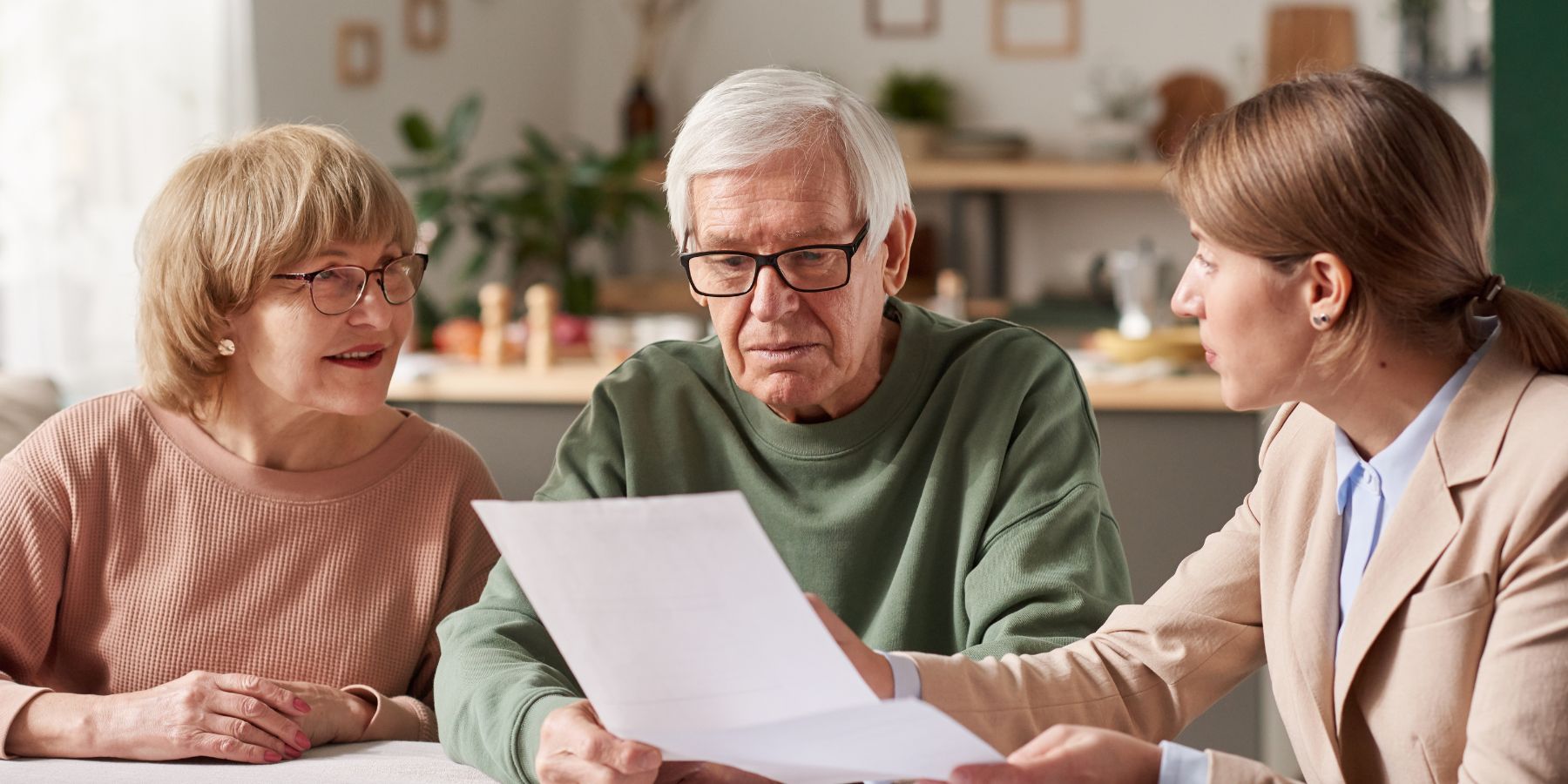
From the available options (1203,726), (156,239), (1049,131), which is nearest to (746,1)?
(1049,131)

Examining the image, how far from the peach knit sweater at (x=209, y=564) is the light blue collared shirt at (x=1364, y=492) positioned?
855 millimetres

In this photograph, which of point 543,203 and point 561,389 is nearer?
point 561,389

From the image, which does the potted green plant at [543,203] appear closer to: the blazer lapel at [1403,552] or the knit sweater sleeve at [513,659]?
the knit sweater sleeve at [513,659]

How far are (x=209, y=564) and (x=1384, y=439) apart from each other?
1.22m

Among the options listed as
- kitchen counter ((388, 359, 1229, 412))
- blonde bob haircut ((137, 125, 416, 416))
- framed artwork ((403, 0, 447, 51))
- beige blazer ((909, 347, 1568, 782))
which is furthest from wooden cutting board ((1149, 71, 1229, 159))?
beige blazer ((909, 347, 1568, 782))

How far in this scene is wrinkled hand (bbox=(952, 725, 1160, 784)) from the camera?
3.63 ft

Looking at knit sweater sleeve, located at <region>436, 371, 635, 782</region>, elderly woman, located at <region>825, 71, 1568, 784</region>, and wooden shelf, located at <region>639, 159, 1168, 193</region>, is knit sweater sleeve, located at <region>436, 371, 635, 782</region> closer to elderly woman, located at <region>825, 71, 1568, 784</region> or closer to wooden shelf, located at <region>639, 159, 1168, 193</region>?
elderly woman, located at <region>825, 71, 1568, 784</region>

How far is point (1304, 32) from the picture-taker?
640cm

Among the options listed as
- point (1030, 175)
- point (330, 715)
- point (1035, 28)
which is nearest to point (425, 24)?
point (1030, 175)

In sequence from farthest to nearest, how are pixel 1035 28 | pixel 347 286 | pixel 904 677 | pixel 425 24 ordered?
pixel 1035 28 → pixel 425 24 → pixel 347 286 → pixel 904 677

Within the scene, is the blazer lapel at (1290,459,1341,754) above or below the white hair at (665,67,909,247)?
below

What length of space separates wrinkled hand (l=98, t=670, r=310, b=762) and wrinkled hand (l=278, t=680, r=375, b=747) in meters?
0.03

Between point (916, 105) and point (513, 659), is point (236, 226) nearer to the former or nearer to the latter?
point (513, 659)

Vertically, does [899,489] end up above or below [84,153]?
below
